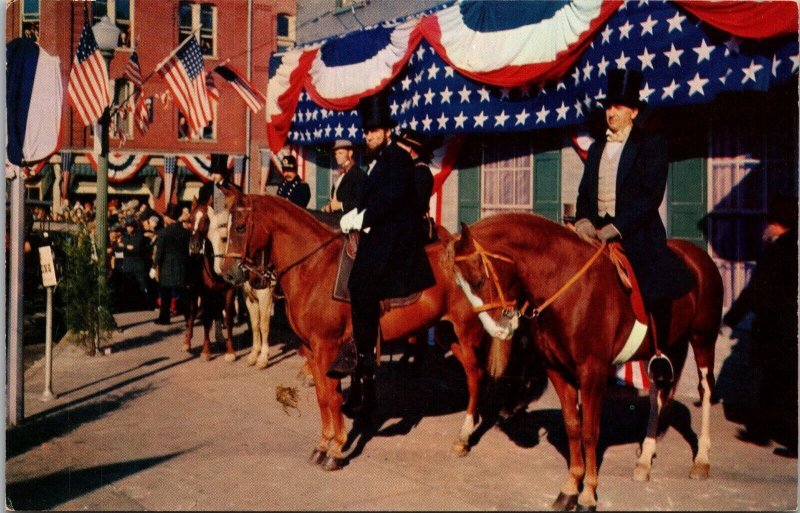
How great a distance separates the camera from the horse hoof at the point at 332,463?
6.71 meters

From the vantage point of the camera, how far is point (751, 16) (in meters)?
7.38

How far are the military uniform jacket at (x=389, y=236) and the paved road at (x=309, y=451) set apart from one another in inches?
56.6

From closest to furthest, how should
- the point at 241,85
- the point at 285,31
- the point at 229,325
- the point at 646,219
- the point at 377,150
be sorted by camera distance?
the point at 646,219, the point at 377,150, the point at 229,325, the point at 241,85, the point at 285,31

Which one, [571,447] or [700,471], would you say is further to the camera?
[700,471]

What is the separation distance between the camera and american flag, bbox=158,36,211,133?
43.9ft

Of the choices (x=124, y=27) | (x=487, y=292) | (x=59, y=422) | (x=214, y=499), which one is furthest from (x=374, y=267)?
(x=124, y=27)

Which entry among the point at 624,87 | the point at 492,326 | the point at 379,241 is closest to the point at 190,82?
the point at 379,241

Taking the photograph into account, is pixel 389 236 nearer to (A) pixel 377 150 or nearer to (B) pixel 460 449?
(A) pixel 377 150

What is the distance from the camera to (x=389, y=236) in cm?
686

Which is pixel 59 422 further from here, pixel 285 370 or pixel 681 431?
pixel 681 431

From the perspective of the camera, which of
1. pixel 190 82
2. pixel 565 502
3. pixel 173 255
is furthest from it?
pixel 190 82

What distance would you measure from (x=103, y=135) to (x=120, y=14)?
227 cm

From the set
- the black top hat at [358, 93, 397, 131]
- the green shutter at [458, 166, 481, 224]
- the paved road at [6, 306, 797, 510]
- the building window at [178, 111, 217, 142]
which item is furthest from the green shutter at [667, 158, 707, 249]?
the building window at [178, 111, 217, 142]

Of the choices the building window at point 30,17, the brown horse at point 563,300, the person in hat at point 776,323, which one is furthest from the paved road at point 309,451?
the building window at point 30,17
